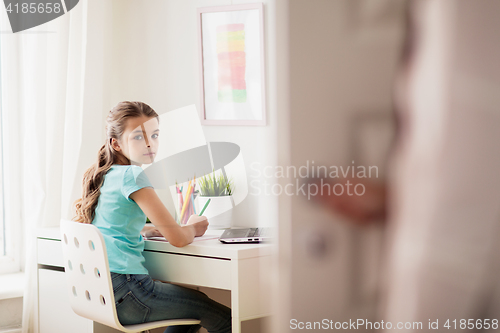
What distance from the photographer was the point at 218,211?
1470 mm

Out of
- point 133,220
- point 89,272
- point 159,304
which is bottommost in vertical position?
point 159,304

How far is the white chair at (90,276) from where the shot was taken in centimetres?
108

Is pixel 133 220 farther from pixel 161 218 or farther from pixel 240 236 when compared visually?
pixel 240 236

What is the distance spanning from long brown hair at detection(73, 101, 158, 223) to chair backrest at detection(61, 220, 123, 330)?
108 mm

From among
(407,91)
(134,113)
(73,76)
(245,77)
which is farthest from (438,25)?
(73,76)

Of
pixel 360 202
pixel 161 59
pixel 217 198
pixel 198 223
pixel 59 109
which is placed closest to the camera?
pixel 360 202

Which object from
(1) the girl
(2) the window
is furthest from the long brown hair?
(2) the window

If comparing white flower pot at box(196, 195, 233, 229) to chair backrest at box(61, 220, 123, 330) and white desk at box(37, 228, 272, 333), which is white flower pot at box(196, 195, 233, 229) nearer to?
white desk at box(37, 228, 272, 333)

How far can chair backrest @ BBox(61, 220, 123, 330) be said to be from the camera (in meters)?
1.08

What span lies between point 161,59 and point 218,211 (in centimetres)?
64

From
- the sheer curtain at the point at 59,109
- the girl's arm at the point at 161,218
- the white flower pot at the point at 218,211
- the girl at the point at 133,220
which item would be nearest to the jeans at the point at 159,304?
the girl at the point at 133,220

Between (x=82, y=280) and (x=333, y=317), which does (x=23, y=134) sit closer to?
(x=82, y=280)

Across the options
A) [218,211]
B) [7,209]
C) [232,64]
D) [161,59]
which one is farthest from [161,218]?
A: [7,209]

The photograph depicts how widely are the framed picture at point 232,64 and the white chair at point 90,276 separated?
0.63m
